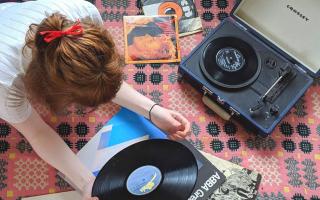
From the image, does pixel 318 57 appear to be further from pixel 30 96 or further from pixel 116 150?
pixel 30 96

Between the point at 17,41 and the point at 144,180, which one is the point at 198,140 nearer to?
the point at 144,180

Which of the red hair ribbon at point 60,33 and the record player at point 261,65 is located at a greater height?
the red hair ribbon at point 60,33

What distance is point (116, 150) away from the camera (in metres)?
1.21

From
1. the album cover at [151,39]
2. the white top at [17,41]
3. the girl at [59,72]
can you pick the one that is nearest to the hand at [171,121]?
the girl at [59,72]

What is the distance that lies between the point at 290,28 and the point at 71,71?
2.43 ft

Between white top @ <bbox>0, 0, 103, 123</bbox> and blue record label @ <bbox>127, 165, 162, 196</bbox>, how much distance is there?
11.9 inches

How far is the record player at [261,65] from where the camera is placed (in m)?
1.23

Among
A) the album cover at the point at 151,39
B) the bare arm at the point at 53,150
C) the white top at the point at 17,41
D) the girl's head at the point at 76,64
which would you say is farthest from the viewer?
the album cover at the point at 151,39

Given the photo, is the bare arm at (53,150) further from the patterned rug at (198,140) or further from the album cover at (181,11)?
the album cover at (181,11)

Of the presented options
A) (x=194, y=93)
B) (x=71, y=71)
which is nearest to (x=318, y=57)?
(x=194, y=93)

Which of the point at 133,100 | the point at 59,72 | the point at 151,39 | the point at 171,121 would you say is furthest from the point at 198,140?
the point at 59,72

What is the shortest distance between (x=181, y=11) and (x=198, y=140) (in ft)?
1.44

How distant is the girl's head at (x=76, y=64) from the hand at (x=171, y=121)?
0.33m

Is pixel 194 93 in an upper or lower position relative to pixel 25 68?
lower
